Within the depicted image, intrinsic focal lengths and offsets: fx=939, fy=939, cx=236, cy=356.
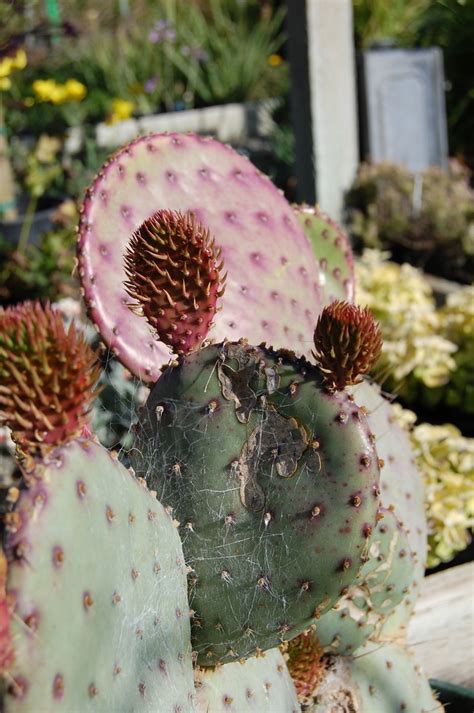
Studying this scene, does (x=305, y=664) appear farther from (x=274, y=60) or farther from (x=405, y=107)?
(x=274, y=60)

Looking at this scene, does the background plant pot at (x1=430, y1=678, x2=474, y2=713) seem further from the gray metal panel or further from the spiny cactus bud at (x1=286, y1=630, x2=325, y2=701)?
the gray metal panel

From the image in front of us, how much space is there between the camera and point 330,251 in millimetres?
1964

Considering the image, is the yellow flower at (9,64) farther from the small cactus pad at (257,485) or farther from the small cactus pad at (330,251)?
the small cactus pad at (257,485)

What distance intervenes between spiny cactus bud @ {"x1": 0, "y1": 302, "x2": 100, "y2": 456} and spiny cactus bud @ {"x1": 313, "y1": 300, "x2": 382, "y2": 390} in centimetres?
29

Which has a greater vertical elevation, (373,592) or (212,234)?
(212,234)

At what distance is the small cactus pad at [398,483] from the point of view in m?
1.65

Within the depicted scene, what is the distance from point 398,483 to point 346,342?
2.36ft

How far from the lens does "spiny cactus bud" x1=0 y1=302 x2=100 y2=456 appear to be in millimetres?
817

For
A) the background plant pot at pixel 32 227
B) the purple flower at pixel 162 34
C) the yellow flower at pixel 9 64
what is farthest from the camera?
the purple flower at pixel 162 34

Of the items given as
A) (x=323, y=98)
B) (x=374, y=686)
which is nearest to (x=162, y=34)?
(x=323, y=98)

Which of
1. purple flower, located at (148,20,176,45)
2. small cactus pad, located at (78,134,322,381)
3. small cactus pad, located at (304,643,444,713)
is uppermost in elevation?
small cactus pad, located at (78,134,322,381)

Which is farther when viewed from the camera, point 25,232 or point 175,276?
point 25,232

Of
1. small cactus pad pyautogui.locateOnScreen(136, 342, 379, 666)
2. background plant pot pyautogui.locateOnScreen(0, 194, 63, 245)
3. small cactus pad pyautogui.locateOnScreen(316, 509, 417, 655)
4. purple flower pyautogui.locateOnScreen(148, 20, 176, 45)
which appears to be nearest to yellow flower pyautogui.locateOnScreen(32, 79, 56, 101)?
background plant pot pyautogui.locateOnScreen(0, 194, 63, 245)

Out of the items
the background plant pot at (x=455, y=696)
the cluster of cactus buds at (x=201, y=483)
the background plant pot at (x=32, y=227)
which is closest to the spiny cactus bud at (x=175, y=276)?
the cluster of cactus buds at (x=201, y=483)
